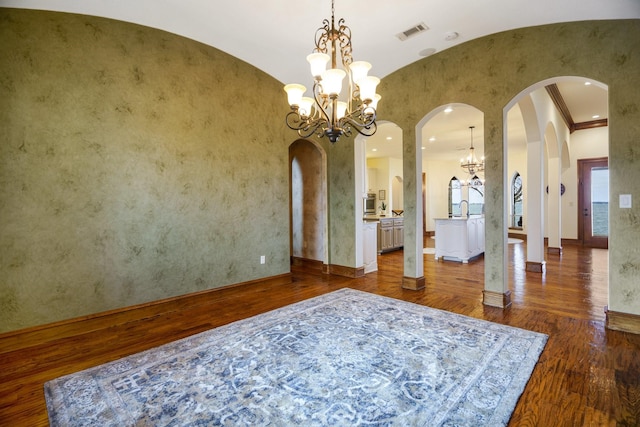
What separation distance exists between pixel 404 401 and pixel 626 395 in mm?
1434

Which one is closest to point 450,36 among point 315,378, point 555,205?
point 315,378

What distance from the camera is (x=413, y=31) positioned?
371 cm

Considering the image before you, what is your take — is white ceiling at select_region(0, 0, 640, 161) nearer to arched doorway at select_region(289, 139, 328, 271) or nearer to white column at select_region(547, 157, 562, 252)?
arched doorway at select_region(289, 139, 328, 271)

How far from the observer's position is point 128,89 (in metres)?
3.54

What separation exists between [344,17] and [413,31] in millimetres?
872

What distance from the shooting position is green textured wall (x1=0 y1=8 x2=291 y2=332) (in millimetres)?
2973

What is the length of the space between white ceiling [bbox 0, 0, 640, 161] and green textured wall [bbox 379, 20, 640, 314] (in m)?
0.16

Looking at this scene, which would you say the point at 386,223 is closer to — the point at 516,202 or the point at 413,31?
the point at 413,31

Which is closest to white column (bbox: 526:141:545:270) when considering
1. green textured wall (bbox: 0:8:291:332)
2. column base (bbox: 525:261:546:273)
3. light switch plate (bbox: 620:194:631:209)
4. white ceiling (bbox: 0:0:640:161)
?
column base (bbox: 525:261:546:273)

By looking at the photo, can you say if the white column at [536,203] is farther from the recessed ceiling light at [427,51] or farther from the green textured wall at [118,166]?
the green textured wall at [118,166]

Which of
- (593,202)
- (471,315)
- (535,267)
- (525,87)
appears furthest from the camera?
(593,202)

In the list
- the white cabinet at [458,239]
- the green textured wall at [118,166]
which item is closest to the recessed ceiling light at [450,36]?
the green textured wall at [118,166]

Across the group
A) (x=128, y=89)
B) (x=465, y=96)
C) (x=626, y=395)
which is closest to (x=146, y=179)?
(x=128, y=89)

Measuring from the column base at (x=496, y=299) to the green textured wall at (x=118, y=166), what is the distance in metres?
3.15
